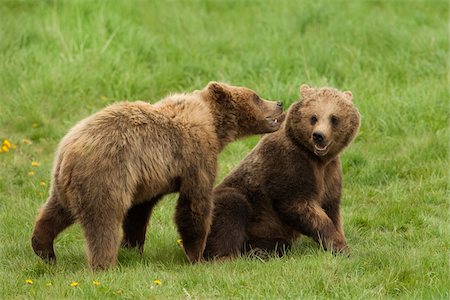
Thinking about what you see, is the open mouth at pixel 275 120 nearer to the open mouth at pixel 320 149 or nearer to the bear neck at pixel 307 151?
the bear neck at pixel 307 151

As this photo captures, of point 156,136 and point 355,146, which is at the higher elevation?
point 156,136

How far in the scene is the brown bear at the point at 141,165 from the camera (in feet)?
20.6

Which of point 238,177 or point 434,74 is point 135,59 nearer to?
point 434,74

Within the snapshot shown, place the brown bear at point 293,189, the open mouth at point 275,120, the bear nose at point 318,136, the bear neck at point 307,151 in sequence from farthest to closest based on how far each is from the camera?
the open mouth at point 275,120, the bear neck at point 307,151, the brown bear at point 293,189, the bear nose at point 318,136

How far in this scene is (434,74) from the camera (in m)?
11.3

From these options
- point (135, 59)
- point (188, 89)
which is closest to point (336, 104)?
point (188, 89)

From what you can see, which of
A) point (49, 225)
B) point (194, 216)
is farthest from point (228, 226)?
point (49, 225)

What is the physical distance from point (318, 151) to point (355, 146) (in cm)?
284

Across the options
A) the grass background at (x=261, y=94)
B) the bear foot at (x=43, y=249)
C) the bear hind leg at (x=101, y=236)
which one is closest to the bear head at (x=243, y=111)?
the grass background at (x=261, y=94)

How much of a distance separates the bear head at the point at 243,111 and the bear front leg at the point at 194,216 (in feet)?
2.39

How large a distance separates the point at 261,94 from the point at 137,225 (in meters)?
3.58

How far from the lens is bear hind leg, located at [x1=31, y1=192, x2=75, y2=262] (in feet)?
22.0

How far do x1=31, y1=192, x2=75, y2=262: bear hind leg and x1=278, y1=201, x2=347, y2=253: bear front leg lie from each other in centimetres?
175

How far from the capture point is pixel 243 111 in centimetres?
738
